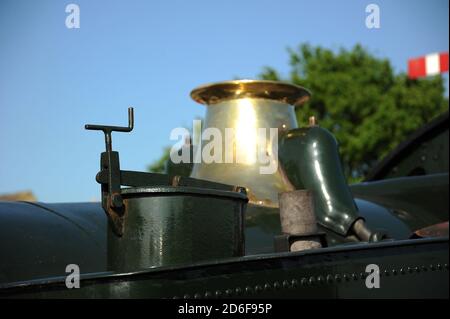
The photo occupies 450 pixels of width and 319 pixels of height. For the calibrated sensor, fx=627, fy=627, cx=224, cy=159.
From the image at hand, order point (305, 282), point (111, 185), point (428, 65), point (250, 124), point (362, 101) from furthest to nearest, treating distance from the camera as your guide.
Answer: point (362, 101)
point (428, 65)
point (250, 124)
point (305, 282)
point (111, 185)

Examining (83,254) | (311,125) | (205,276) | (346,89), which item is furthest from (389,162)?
(346,89)

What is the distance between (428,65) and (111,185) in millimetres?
15738

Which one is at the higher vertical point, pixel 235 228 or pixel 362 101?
pixel 362 101

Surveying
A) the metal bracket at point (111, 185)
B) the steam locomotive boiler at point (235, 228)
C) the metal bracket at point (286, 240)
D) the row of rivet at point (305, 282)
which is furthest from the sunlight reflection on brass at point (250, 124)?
the metal bracket at point (111, 185)

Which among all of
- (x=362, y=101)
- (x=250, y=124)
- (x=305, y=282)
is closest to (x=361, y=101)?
(x=362, y=101)

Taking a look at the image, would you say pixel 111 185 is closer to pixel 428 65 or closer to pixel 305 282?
pixel 305 282

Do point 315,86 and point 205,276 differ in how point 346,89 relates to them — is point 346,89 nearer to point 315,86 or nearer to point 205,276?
point 315,86

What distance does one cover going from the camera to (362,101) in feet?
64.1

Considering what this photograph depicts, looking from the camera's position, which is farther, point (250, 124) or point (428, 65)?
point (428, 65)

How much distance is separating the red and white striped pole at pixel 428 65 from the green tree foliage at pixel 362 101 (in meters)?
2.81

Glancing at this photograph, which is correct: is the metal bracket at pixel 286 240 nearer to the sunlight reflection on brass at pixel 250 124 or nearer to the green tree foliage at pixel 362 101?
the sunlight reflection on brass at pixel 250 124

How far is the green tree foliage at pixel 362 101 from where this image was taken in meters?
19.0

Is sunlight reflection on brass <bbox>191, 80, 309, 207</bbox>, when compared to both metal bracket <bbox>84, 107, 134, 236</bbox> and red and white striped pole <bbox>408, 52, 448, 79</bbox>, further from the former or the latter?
red and white striped pole <bbox>408, 52, 448, 79</bbox>

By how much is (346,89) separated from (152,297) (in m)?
18.8
